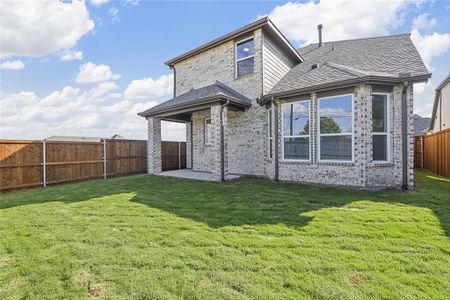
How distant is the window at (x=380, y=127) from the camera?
25.4ft

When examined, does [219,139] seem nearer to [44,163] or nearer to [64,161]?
[64,161]

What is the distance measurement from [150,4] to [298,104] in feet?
25.6

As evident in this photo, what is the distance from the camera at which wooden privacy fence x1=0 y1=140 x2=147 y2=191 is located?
8852 mm

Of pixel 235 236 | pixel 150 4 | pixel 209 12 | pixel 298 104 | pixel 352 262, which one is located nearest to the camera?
pixel 352 262

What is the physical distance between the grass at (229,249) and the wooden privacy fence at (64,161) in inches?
131

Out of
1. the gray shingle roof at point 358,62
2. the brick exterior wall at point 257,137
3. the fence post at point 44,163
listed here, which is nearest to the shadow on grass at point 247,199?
the brick exterior wall at point 257,137

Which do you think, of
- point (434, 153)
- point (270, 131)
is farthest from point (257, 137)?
point (434, 153)

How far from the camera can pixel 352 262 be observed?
314 centimetres

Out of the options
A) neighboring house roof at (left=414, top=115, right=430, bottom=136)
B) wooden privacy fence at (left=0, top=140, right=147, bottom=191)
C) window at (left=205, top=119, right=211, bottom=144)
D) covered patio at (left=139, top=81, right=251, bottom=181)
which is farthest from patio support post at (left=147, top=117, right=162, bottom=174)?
neighboring house roof at (left=414, top=115, right=430, bottom=136)

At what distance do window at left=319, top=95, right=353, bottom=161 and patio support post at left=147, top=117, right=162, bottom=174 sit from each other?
318 inches

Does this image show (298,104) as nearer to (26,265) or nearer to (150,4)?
(150,4)

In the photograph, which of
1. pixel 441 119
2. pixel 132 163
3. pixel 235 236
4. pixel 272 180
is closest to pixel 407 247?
pixel 235 236

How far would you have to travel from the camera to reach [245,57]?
11.2m

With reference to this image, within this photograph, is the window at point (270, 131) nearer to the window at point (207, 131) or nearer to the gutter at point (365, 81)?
the gutter at point (365, 81)
